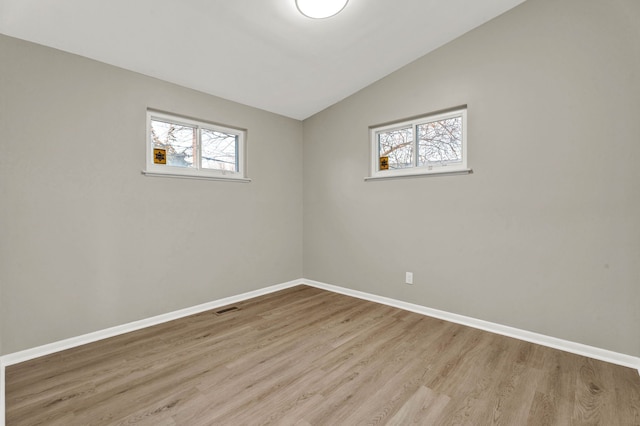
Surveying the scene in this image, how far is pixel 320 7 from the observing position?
233cm

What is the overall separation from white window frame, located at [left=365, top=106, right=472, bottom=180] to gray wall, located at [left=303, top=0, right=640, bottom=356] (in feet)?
0.29

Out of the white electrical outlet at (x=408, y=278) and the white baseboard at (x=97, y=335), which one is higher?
the white electrical outlet at (x=408, y=278)

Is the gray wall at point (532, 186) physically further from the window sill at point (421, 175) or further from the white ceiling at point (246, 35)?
the white ceiling at point (246, 35)

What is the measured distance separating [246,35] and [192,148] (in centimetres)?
134

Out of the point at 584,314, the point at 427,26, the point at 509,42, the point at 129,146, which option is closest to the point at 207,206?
the point at 129,146

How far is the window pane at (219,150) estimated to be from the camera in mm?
3418

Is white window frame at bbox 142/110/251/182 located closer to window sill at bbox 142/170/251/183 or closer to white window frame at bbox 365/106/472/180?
window sill at bbox 142/170/251/183

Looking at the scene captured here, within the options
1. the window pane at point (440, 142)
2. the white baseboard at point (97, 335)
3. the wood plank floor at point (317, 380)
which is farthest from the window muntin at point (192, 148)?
the window pane at point (440, 142)

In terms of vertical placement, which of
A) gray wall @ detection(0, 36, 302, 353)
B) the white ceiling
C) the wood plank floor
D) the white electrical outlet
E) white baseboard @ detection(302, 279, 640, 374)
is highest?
the white ceiling

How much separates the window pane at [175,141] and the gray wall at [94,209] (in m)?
0.19

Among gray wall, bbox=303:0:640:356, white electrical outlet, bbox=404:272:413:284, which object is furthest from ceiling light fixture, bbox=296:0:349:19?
white electrical outlet, bbox=404:272:413:284

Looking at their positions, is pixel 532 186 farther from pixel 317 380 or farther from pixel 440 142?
pixel 317 380

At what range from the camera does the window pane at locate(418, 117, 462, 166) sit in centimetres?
307

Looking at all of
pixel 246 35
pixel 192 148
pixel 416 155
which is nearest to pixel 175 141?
pixel 192 148
